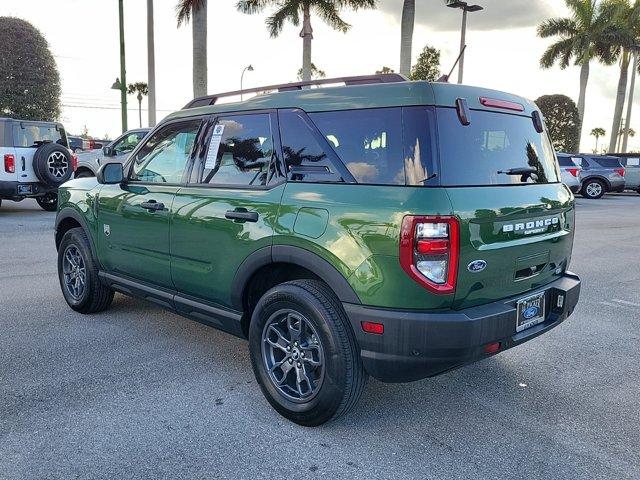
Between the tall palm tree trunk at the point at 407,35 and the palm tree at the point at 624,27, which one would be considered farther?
the palm tree at the point at 624,27

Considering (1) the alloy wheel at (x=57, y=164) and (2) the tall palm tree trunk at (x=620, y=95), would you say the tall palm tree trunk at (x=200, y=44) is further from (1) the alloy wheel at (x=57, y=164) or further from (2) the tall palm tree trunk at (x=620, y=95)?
(2) the tall palm tree trunk at (x=620, y=95)

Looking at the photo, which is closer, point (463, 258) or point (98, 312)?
point (463, 258)

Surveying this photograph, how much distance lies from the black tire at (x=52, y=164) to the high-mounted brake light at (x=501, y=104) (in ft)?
33.4

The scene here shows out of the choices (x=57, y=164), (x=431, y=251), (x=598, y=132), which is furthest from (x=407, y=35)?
(x=598, y=132)

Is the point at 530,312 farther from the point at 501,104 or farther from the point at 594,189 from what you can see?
the point at 594,189

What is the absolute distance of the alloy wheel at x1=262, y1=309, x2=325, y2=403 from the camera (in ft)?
9.71

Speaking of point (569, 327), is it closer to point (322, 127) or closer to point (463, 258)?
point (463, 258)

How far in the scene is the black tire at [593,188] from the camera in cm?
2138

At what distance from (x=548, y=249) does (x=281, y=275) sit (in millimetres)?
1601

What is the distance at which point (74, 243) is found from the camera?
482 centimetres

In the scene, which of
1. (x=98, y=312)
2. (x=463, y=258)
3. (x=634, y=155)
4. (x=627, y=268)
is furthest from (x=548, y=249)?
(x=634, y=155)

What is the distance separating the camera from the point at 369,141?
2807mm

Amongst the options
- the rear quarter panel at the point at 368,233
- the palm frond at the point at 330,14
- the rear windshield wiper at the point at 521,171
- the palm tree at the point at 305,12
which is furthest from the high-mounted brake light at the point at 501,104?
the palm frond at the point at 330,14

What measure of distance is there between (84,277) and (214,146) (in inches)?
81.5
